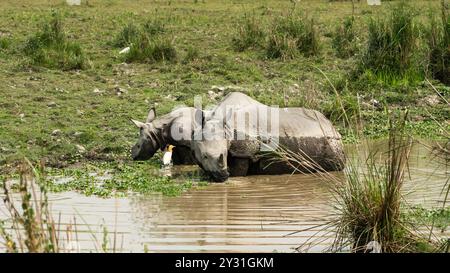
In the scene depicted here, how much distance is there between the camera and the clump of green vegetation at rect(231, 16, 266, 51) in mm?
15587

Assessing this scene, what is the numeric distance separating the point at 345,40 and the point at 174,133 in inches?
220

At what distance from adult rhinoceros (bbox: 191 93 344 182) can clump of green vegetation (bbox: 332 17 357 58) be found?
4838 mm

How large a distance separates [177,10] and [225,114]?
30.8ft

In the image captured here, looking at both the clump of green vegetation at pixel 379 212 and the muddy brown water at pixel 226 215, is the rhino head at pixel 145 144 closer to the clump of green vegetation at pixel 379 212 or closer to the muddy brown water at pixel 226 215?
the muddy brown water at pixel 226 215

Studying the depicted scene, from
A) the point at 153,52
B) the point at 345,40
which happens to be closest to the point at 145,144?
the point at 153,52

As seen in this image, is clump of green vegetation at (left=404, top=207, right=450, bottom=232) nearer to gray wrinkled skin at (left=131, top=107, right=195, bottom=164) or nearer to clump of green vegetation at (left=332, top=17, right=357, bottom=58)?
gray wrinkled skin at (left=131, top=107, right=195, bottom=164)

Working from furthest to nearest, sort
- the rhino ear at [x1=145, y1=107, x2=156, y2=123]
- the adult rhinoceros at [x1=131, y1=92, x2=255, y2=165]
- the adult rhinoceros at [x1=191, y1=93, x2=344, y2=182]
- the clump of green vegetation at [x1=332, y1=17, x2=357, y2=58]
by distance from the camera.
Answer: the clump of green vegetation at [x1=332, y1=17, x2=357, y2=58]
the rhino ear at [x1=145, y1=107, x2=156, y2=123]
the adult rhinoceros at [x1=131, y1=92, x2=255, y2=165]
the adult rhinoceros at [x1=191, y1=93, x2=344, y2=182]

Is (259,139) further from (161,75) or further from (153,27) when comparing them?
(153,27)

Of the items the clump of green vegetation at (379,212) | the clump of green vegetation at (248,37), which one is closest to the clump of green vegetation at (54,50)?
the clump of green vegetation at (248,37)

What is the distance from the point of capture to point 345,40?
617 inches

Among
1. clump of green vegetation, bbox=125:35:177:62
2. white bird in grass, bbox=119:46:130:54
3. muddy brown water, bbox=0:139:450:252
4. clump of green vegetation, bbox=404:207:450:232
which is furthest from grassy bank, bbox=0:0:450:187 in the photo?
clump of green vegetation, bbox=404:207:450:232

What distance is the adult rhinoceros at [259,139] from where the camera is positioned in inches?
399
